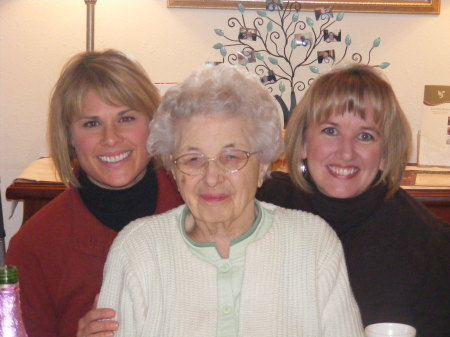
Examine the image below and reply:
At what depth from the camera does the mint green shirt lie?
1.54 meters

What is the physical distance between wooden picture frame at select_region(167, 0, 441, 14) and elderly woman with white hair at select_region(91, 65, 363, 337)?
4.73 feet

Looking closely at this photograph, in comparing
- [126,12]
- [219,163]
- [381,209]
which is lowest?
[381,209]

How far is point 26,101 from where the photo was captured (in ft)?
10.3

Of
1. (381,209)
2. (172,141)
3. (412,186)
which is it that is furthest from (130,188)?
(412,186)

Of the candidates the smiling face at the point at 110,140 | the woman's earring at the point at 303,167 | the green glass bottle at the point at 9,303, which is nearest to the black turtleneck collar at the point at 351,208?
the woman's earring at the point at 303,167

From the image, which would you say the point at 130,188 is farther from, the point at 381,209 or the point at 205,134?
the point at 381,209

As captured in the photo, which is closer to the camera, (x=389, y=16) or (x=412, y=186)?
(x=412, y=186)

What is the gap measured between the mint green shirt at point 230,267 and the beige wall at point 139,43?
1543 millimetres

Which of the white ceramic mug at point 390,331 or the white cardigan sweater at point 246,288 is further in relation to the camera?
the white cardigan sweater at point 246,288

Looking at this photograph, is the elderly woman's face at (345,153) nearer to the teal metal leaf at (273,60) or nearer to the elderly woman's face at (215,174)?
the elderly woman's face at (215,174)

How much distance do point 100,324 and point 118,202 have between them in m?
0.47

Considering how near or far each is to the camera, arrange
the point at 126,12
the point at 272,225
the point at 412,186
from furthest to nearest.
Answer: the point at 126,12, the point at 412,186, the point at 272,225

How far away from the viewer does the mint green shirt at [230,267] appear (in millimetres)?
1536

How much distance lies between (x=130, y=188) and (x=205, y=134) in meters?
0.48
